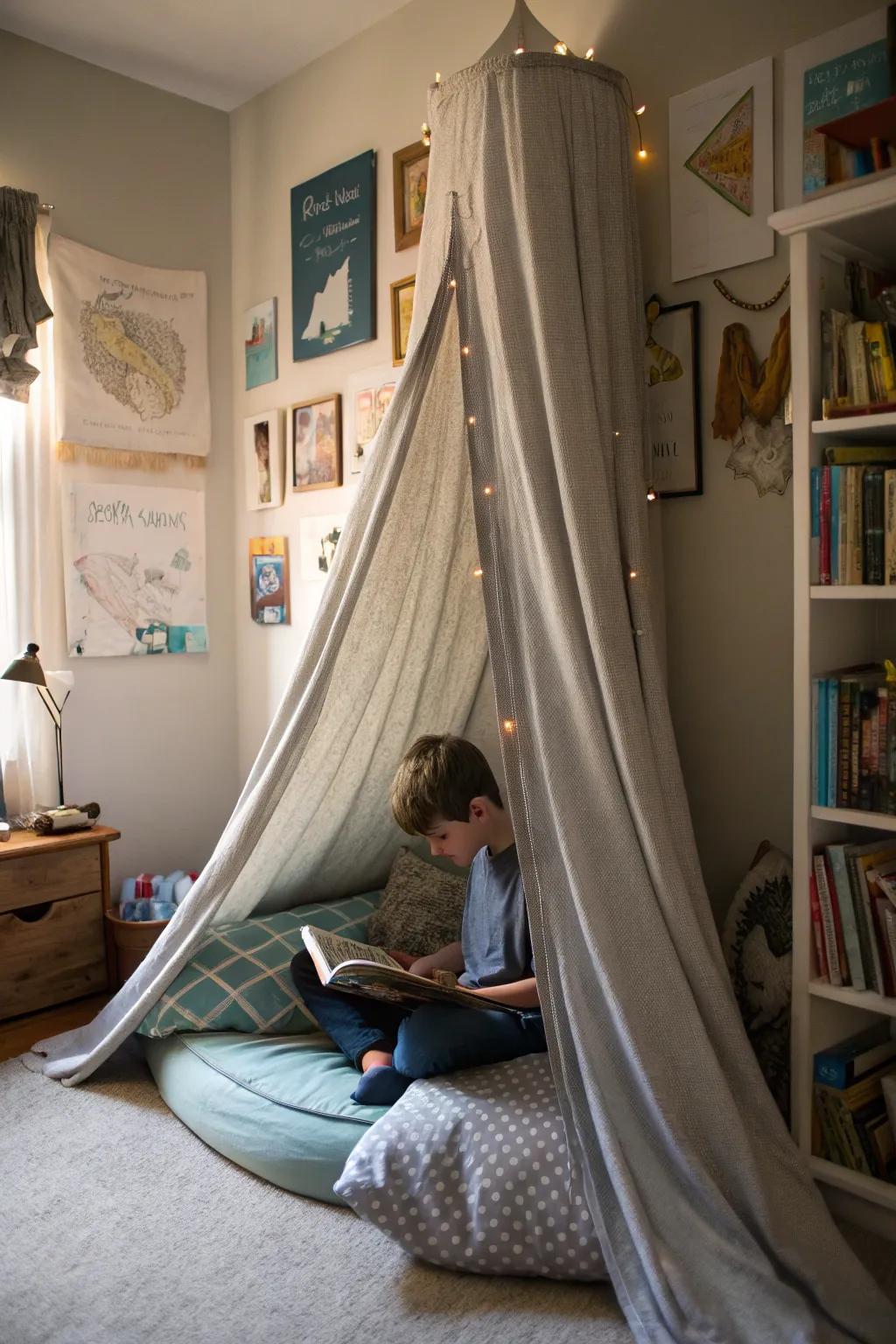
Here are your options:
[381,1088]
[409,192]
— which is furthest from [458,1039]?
[409,192]

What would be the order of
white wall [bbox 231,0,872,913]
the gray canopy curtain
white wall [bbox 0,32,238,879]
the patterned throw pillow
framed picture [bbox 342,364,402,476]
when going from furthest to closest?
1. white wall [bbox 0,32,238,879]
2. framed picture [bbox 342,364,402,476]
3. the patterned throw pillow
4. white wall [bbox 231,0,872,913]
5. the gray canopy curtain

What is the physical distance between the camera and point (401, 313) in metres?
3.22

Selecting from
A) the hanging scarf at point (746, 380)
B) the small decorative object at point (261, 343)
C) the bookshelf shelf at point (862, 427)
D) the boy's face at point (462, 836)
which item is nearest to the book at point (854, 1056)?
the boy's face at point (462, 836)

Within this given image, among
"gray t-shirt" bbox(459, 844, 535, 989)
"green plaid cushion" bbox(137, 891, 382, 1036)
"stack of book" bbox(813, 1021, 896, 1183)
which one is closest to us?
"stack of book" bbox(813, 1021, 896, 1183)

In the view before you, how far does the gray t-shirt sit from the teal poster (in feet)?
5.88

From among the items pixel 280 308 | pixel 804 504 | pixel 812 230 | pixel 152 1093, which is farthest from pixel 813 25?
pixel 152 1093

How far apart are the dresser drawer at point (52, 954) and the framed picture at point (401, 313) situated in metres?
1.80

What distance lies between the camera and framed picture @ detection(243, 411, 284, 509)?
3.68 metres

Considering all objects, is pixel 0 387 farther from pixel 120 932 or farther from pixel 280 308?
pixel 120 932

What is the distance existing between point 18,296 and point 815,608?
2507 mm

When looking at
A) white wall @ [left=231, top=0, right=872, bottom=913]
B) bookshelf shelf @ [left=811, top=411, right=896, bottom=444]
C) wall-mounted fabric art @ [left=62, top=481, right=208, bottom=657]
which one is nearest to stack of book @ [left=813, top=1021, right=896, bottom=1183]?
white wall @ [left=231, top=0, right=872, bottom=913]

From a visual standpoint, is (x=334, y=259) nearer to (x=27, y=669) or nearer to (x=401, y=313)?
(x=401, y=313)

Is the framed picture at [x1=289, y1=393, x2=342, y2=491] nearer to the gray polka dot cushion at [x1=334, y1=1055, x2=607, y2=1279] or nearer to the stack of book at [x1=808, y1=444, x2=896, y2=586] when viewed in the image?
the stack of book at [x1=808, y1=444, x2=896, y2=586]

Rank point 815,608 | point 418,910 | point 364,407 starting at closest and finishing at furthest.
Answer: point 815,608 → point 418,910 → point 364,407
